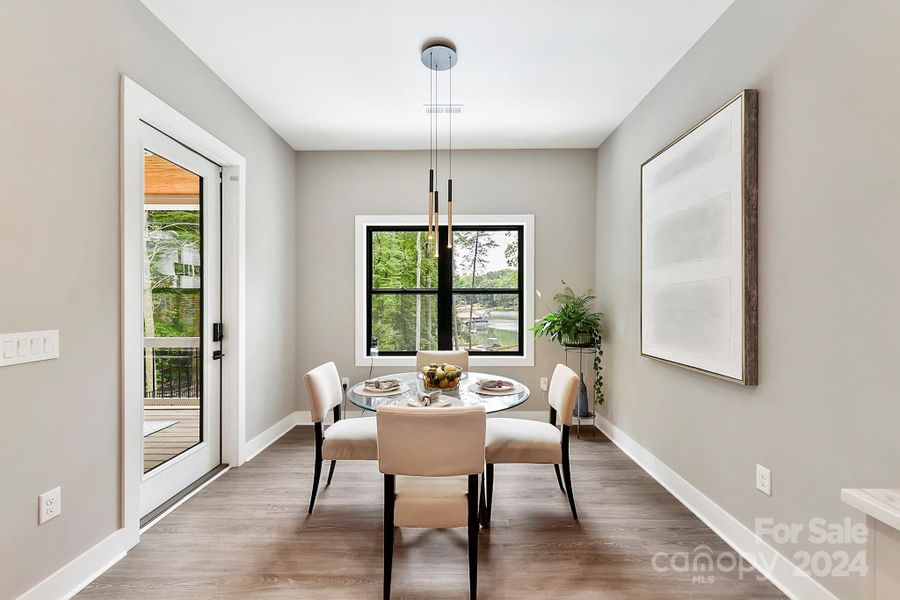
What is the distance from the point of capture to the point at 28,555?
170 cm

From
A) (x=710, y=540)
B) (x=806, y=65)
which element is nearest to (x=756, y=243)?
(x=806, y=65)

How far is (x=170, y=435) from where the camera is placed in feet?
9.18

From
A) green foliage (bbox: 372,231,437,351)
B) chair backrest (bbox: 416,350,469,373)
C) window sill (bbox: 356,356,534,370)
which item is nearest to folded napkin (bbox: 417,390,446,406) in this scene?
chair backrest (bbox: 416,350,469,373)

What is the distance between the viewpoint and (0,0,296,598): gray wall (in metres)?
1.64

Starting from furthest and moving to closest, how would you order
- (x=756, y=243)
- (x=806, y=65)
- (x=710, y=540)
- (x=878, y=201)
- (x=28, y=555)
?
(x=710, y=540), (x=756, y=243), (x=806, y=65), (x=28, y=555), (x=878, y=201)

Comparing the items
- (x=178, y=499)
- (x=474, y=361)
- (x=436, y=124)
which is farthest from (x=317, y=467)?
(x=436, y=124)

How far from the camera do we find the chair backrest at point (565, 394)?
8.44ft

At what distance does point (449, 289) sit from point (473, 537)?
2.99m

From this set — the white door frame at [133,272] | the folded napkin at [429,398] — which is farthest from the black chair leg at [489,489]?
the white door frame at [133,272]

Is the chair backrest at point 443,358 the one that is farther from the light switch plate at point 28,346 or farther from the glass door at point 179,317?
the light switch plate at point 28,346

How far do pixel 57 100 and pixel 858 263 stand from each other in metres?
3.10

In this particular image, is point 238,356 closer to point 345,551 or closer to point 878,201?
point 345,551

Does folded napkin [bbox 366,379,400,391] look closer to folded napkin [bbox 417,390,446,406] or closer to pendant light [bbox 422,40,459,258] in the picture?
folded napkin [bbox 417,390,446,406]

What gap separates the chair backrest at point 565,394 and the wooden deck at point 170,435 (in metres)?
Result: 2.39
